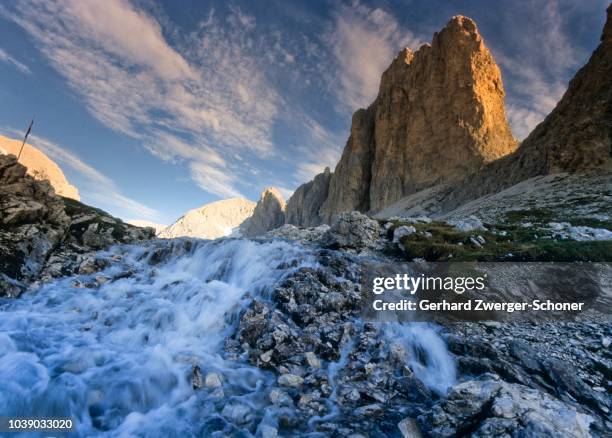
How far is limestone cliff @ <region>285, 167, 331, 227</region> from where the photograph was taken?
152 m

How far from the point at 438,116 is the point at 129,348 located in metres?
91.0

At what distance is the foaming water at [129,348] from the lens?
737 centimetres

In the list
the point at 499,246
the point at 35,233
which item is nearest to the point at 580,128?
the point at 499,246

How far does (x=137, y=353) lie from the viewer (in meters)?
9.95

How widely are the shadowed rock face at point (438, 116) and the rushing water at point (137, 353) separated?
7392cm

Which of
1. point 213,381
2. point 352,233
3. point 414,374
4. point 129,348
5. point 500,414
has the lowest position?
point 129,348

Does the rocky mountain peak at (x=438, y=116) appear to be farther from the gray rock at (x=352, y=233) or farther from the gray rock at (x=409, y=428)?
the gray rock at (x=409, y=428)

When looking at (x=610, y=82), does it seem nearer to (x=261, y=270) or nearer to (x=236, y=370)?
(x=261, y=270)

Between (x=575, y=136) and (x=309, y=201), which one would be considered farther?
(x=309, y=201)

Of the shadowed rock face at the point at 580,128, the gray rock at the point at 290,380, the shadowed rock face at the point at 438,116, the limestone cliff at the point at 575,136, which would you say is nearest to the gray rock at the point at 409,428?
the gray rock at the point at 290,380

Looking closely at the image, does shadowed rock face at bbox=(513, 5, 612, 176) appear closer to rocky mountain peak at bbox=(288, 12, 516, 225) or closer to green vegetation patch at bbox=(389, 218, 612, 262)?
rocky mountain peak at bbox=(288, 12, 516, 225)

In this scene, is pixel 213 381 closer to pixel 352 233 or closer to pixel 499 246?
pixel 352 233

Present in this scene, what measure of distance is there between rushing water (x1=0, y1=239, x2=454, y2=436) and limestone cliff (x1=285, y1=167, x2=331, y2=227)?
128 m

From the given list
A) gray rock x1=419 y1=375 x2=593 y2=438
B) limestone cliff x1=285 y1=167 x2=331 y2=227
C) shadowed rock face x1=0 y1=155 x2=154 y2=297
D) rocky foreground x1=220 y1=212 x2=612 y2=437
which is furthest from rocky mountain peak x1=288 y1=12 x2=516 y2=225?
shadowed rock face x1=0 y1=155 x2=154 y2=297
